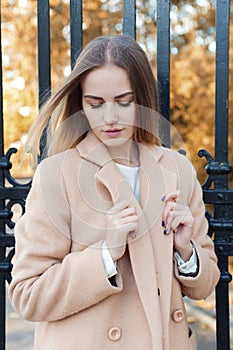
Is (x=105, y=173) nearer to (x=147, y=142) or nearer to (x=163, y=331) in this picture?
(x=147, y=142)

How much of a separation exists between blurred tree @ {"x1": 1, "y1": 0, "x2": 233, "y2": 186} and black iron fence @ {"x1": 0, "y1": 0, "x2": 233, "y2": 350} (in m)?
1.30

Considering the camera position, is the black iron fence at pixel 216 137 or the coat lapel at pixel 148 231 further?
the black iron fence at pixel 216 137

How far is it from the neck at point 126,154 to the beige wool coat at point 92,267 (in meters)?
0.05

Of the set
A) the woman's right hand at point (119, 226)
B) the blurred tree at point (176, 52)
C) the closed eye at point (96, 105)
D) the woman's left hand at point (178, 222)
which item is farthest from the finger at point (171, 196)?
the blurred tree at point (176, 52)

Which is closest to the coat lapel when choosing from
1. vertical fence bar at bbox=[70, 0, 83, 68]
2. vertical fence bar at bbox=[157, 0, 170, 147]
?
vertical fence bar at bbox=[157, 0, 170, 147]

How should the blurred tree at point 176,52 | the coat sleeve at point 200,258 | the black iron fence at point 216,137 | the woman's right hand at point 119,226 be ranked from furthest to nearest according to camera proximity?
the blurred tree at point 176,52 < the black iron fence at point 216,137 < the coat sleeve at point 200,258 < the woman's right hand at point 119,226

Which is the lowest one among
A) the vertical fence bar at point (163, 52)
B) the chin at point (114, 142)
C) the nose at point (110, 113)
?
the chin at point (114, 142)

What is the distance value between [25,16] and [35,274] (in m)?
2.34

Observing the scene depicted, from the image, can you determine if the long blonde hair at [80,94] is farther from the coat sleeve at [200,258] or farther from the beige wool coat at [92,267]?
the coat sleeve at [200,258]

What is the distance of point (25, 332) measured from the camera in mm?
3830

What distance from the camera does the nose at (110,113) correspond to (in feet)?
4.96

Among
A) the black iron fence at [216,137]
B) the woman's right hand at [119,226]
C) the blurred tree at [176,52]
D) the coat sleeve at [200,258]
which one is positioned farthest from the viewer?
the blurred tree at [176,52]

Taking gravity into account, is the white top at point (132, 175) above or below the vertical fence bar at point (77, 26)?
below

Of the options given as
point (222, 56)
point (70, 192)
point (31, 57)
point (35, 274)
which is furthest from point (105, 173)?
point (31, 57)
